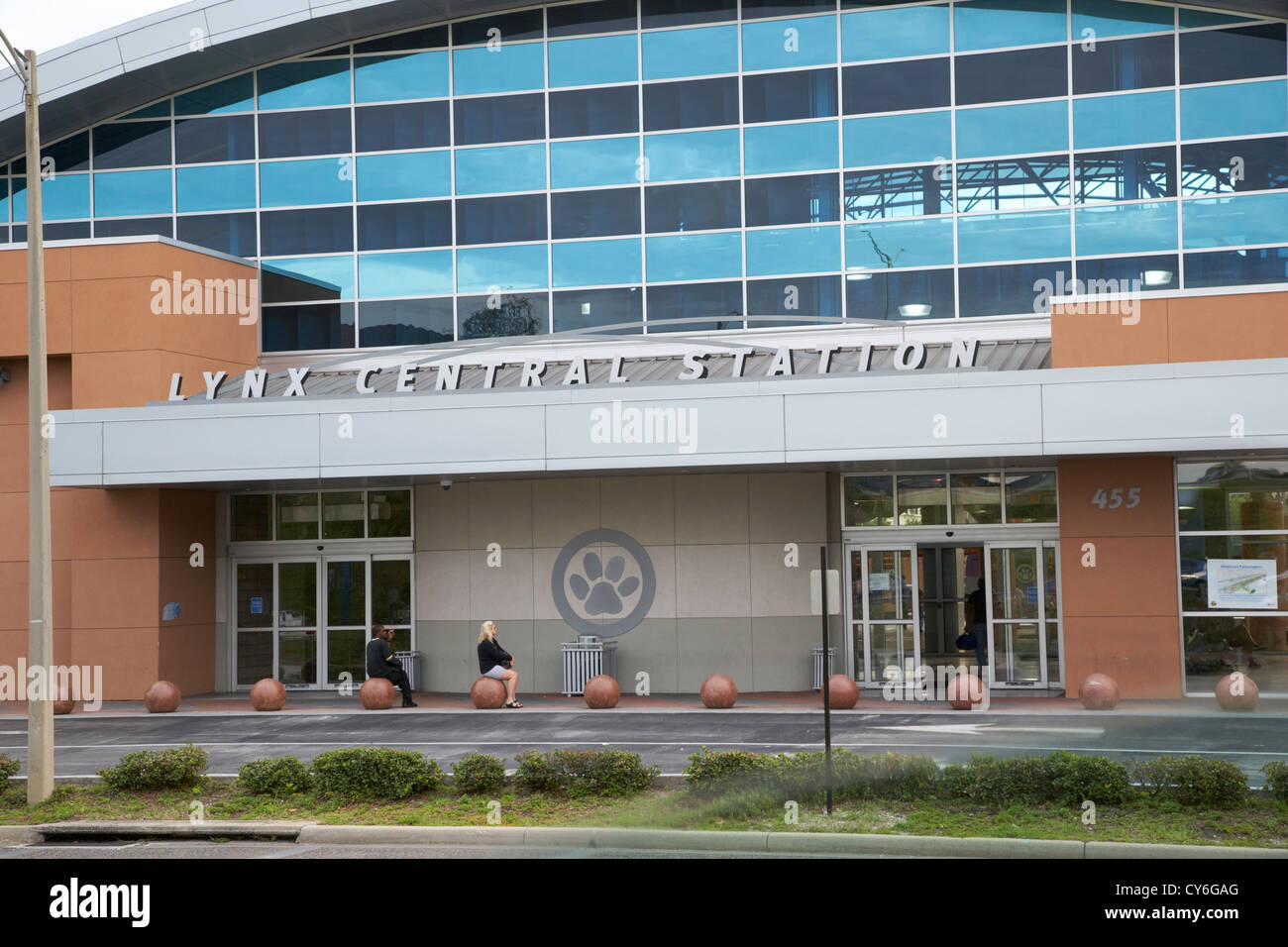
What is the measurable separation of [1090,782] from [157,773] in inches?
367

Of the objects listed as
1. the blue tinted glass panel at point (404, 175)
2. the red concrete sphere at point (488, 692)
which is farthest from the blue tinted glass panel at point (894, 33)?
the red concrete sphere at point (488, 692)

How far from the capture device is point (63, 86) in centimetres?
2650

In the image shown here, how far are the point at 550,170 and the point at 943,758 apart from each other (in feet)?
53.7

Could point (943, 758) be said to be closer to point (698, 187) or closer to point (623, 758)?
point (623, 758)

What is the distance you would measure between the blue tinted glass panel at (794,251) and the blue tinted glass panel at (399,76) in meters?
7.23

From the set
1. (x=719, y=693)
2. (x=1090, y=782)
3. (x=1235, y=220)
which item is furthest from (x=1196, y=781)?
(x=1235, y=220)

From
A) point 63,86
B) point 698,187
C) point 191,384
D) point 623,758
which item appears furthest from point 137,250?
point 623,758

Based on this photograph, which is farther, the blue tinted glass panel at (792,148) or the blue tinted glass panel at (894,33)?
the blue tinted glass panel at (792,148)

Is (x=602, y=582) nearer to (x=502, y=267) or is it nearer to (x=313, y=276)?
(x=502, y=267)

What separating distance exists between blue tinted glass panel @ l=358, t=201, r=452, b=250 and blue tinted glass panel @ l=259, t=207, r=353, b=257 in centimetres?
35

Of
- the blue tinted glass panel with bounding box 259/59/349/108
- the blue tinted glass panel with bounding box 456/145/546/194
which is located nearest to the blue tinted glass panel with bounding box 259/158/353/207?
the blue tinted glass panel with bounding box 259/59/349/108

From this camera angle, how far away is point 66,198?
27312 mm

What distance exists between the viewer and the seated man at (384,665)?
2172 centimetres

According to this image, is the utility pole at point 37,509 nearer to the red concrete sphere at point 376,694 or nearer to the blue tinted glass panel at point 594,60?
the red concrete sphere at point 376,694
